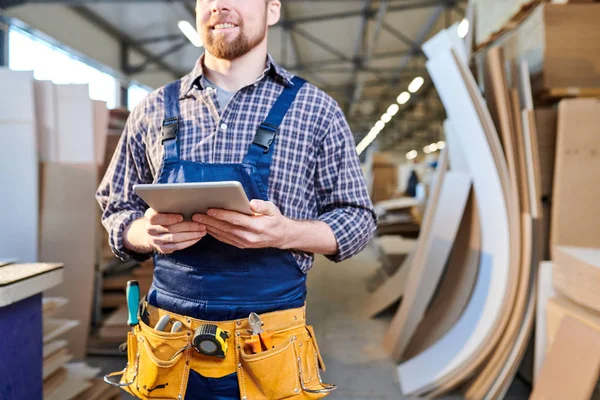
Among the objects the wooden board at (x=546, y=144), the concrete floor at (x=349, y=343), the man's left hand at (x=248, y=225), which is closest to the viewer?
the man's left hand at (x=248, y=225)

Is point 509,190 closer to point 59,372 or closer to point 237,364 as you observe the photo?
point 237,364

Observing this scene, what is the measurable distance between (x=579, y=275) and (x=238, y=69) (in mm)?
1706

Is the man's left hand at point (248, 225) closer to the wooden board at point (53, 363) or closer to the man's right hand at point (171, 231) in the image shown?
the man's right hand at point (171, 231)

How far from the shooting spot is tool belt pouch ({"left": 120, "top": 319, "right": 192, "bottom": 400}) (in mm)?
1156

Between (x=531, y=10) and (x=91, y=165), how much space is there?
323 centimetres

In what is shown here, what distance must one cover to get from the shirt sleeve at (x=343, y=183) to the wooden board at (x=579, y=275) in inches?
43.6

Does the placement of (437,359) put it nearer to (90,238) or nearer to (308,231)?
(308,231)

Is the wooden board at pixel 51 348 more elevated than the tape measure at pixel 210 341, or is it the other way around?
the tape measure at pixel 210 341

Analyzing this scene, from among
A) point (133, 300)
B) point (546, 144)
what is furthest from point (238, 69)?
point (546, 144)

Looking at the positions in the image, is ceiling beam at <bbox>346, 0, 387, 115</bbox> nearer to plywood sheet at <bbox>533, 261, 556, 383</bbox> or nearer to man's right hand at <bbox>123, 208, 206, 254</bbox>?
plywood sheet at <bbox>533, 261, 556, 383</bbox>

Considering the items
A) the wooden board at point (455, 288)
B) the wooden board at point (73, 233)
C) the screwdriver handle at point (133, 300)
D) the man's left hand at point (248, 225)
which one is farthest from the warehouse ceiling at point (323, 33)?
the man's left hand at point (248, 225)

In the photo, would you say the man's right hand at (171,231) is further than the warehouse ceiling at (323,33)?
No

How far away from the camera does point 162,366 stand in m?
1.14

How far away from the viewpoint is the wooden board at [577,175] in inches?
102
